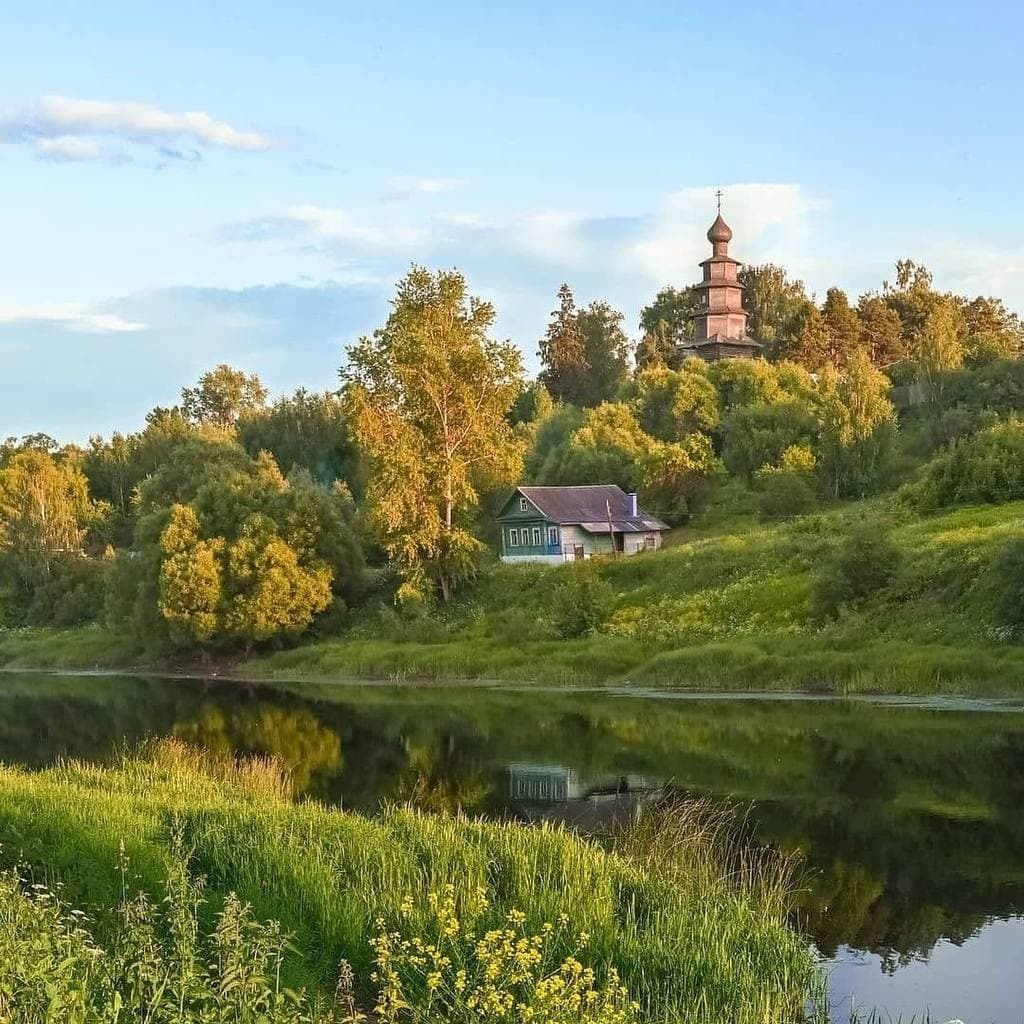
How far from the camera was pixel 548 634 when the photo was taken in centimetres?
5178

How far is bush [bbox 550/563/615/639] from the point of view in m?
51.2

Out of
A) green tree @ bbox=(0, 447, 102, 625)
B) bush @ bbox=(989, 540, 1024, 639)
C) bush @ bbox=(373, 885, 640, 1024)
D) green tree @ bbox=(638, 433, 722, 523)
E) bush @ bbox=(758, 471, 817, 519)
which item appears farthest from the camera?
green tree @ bbox=(0, 447, 102, 625)

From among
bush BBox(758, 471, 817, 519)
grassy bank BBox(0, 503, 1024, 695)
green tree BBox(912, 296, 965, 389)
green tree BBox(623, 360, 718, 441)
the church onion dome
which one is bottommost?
grassy bank BBox(0, 503, 1024, 695)

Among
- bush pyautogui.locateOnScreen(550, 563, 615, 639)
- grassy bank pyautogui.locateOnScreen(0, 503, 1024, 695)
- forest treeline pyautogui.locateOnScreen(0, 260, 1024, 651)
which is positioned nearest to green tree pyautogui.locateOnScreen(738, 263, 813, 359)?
forest treeline pyautogui.locateOnScreen(0, 260, 1024, 651)

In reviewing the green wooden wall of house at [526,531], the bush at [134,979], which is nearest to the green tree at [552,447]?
the green wooden wall of house at [526,531]

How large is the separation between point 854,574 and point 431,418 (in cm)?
2541

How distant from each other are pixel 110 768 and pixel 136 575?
1657 inches

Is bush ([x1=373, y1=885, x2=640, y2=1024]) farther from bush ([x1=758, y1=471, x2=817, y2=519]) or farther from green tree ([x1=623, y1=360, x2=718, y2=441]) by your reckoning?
green tree ([x1=623, y1=360, x2=718, y2=441])

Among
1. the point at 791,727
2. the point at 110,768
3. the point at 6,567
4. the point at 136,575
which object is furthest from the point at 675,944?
the point at 6,567

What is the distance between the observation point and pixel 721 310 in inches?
4038

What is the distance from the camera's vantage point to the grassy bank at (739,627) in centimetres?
3862

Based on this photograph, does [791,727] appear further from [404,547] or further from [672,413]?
[672,413]

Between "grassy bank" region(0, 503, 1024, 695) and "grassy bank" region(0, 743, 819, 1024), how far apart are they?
66.6 ft

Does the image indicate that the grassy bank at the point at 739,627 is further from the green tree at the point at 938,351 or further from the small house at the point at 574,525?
the green tree at the point at 938,351
